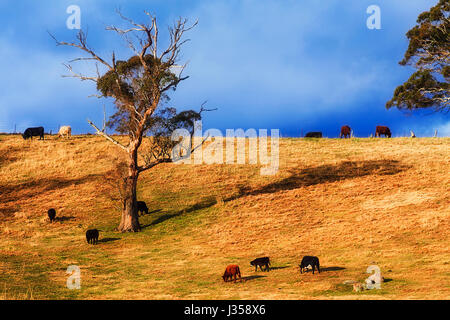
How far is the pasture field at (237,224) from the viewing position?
18859 mm

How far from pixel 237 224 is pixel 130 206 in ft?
30.0

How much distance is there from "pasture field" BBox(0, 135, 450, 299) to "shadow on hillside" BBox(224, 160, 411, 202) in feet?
0.68

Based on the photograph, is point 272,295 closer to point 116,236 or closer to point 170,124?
point 116,236

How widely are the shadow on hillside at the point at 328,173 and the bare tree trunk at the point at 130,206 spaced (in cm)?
916

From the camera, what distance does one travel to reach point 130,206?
113ft

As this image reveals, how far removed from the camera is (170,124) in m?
37.6

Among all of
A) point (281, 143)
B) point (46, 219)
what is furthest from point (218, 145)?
point (46, 219)

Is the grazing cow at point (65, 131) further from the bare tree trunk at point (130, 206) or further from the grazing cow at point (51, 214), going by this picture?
the bare tree trunk at point (130, 206)

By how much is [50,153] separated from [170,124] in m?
28.7

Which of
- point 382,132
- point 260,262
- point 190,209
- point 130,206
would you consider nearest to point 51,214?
point 130,206

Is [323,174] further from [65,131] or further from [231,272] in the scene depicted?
[65,131]

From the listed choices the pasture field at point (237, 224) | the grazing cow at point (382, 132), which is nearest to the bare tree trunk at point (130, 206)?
the pasture field at point (237, 224)
